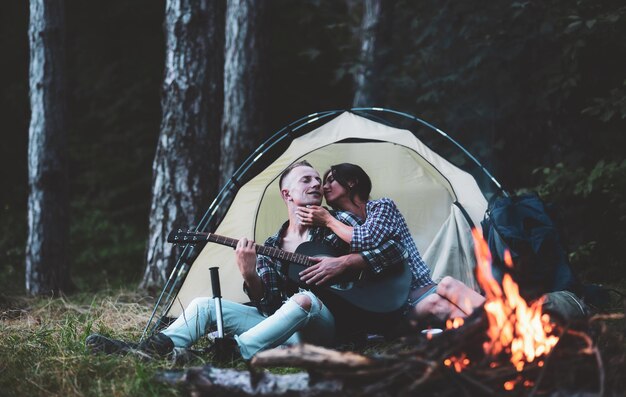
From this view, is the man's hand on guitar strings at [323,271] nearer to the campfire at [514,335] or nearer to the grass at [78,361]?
the grass at [78,361]

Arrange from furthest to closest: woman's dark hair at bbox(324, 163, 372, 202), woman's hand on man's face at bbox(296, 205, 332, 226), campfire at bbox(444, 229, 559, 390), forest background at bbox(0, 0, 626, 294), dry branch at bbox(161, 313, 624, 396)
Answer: forest background at bbox(0, 0, 626, 294) → woman's dark hair at bbox(324, 163, 372, 202) → woman's hand on man's face at bbox(296, 205, 332, 226) → campfire at bbox(444, 229, 559, 390) → dry branch at bbox(161, 313, 624, 396)

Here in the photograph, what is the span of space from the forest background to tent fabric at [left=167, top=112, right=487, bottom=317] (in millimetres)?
754

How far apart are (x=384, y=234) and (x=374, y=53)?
4946 millimetres

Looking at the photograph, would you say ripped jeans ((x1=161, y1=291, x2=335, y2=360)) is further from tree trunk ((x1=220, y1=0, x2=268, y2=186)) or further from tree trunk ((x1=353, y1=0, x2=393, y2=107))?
tree trunk ((x1=353, y1=0, x2=393, y2=107))

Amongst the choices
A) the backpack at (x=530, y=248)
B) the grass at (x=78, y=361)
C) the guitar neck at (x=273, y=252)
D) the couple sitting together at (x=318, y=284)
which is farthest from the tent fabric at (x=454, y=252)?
the guitar neck at (x=273, y=252)

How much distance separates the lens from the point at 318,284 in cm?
369

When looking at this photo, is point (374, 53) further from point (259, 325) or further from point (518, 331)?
point (518, 331)

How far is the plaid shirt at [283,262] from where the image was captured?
3775 millimetres

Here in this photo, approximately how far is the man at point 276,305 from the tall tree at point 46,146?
332cm

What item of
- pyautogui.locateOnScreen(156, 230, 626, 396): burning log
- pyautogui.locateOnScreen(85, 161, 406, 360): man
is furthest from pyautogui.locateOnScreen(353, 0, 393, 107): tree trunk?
pyautogui.locateOnScreen(156, 230, 626, 396): burning log

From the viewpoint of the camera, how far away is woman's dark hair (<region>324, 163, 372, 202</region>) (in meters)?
4.13

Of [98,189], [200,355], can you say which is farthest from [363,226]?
[98,189]

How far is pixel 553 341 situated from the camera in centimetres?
262

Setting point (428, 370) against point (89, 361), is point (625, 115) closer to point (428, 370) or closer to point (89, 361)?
point (428, 370)
